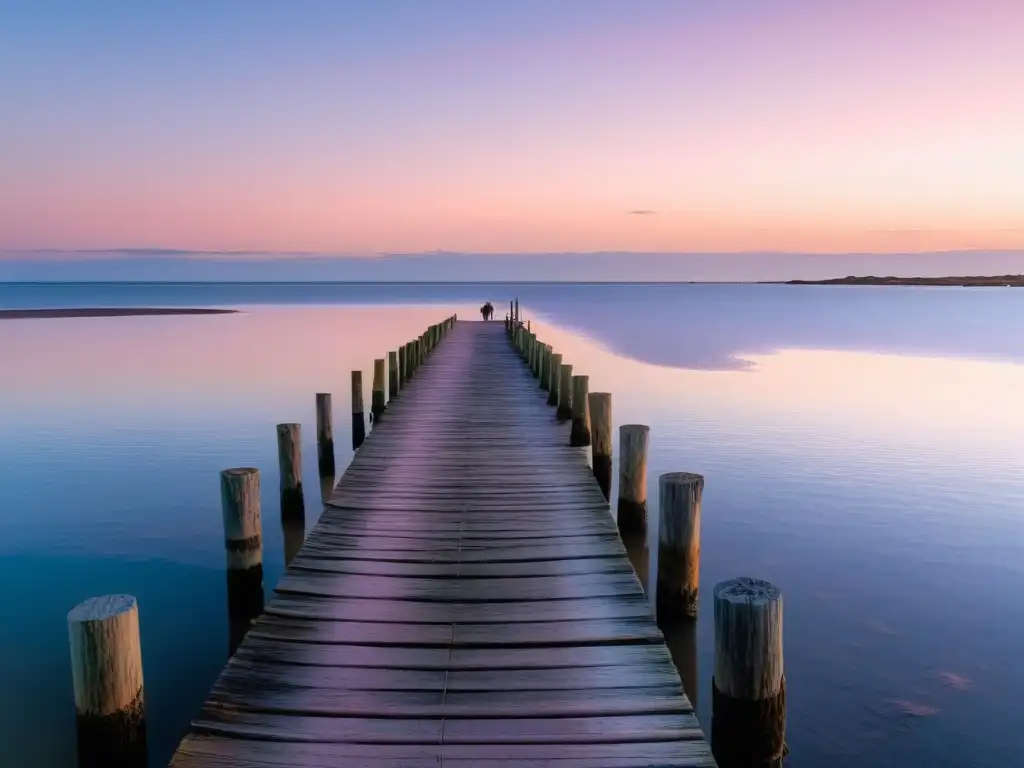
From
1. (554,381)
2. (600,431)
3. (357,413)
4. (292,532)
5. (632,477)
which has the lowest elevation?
(292,532)

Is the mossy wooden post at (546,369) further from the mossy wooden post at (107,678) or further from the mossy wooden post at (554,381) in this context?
the mossy wooden post at (107,678)

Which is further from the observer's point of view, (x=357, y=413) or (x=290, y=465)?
(x=357, y=413)

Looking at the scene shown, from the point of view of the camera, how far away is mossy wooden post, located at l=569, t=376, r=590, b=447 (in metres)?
11.5

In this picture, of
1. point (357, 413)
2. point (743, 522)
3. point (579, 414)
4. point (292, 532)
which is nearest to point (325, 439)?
point (357, 413)

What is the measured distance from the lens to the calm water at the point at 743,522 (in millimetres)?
6633

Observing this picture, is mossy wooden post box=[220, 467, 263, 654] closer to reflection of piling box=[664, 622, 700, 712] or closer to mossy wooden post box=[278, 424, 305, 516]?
mossy wooden post box=[278, 424, 305, 516]

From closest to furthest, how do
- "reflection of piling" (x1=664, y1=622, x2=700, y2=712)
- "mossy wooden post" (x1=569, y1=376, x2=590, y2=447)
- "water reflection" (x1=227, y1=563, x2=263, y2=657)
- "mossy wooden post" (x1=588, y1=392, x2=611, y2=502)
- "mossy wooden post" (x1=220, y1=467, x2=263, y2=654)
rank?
"mossy wooden post" (x1=220, y1=467, x2=263, y2=654) < "water reflection" (x1=227, y1=563, x2=263, y2=657) < "reflection of piling" (x1=664, y1=622, x2=700, y2=712) < "mossy wooden post" (x1=588, y1=392, x2=611, y2=502) < "mossy wooden post" (x1=569, y1=376, x2=590, y2=447)

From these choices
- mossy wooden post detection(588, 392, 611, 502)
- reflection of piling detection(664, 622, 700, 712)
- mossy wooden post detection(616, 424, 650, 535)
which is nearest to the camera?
reflection of piling detection(664, 622, 700, 712)

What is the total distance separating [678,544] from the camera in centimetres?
648

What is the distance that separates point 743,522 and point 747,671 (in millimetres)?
7944

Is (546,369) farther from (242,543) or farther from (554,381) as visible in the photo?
(242,543)

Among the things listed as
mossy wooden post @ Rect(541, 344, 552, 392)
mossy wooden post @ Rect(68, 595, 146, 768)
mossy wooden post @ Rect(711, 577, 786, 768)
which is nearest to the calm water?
mossy wooden post @ Rect(711, 577, 786, 768)

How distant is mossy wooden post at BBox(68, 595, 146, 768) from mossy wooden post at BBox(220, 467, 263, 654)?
2.53m

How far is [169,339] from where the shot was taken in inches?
1658
